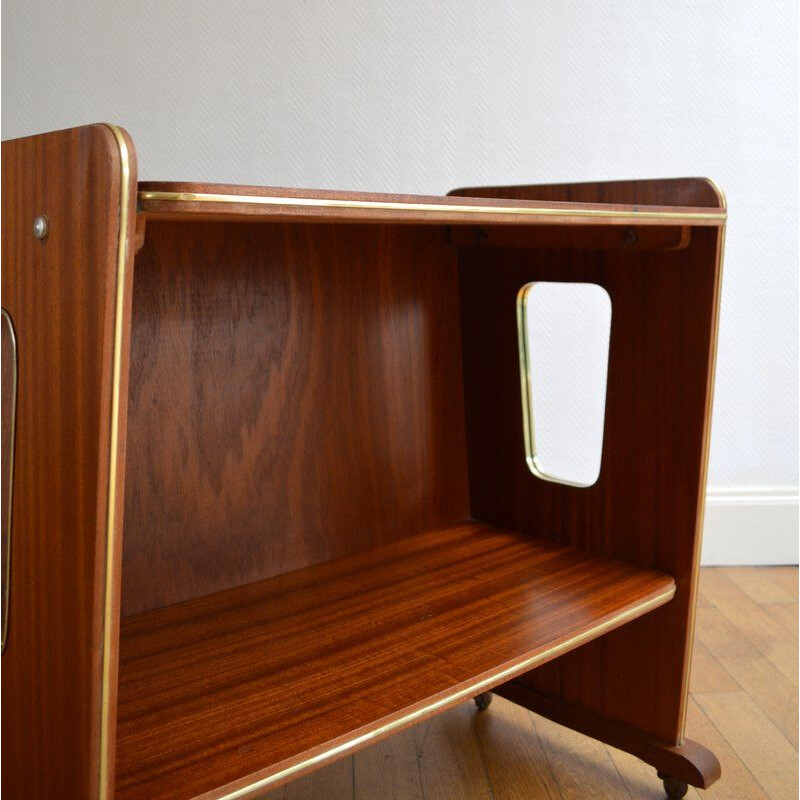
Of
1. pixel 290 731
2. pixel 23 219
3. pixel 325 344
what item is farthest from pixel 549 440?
pixel 23 219

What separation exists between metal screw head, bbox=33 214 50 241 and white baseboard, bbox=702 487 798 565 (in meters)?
2.30

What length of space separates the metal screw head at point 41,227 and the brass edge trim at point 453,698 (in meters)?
0.51

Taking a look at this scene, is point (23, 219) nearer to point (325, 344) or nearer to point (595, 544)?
point (325, 344)

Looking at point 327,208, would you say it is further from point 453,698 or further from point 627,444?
point 627,444

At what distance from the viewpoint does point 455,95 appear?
256 cm

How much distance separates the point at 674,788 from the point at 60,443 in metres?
1.22

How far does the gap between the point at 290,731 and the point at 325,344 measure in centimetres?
65

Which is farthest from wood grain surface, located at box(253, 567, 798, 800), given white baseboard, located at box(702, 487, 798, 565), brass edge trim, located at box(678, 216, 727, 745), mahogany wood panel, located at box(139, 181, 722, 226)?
mahogany wood panel, located at box(139, 181, 722, 226)

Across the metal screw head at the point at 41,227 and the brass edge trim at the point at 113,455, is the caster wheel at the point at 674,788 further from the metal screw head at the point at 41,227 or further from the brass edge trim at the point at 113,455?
the metal screw head at the point at 41,227

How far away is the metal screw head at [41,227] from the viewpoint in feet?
2.66

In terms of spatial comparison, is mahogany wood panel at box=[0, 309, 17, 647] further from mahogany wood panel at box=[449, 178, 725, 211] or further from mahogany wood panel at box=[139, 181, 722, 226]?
mahogany wood panel at box=[449, 178, 725, 211]

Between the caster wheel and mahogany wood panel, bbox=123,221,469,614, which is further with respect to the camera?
the caster wheel

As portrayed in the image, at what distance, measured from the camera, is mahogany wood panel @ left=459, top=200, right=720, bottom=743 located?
5.04 ft

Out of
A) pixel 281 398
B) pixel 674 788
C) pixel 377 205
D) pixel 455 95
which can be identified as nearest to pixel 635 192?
pixel 281 398
